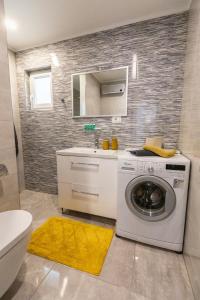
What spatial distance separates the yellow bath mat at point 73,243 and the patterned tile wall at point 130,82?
0.88 m

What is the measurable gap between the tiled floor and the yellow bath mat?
5 cm

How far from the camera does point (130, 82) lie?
→ 1737 mm

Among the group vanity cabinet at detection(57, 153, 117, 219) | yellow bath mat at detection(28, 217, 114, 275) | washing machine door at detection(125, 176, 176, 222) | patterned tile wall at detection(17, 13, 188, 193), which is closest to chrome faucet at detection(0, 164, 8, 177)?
vanity cabinet at detection(57, 153, 117, 219)

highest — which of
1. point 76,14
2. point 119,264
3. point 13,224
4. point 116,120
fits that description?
point 76,14

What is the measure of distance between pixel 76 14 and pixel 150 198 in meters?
2.08

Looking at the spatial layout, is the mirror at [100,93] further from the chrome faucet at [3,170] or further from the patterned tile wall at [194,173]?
the chrome faucet at [3,170]

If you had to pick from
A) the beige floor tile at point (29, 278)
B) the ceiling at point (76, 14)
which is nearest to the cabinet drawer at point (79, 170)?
the beige floor tile at point (29, 278)

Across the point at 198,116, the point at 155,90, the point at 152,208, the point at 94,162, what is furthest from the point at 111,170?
the point at 155,90

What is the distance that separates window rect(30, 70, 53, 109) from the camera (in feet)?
7.30

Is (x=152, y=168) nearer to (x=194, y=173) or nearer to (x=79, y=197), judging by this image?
(x=194, y=173)

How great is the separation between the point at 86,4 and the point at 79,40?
1.47 feet

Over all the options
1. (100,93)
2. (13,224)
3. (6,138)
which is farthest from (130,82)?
(13,224)

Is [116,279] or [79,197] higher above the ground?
[79,197]

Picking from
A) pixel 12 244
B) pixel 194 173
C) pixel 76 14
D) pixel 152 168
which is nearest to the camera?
pixel 12 244
